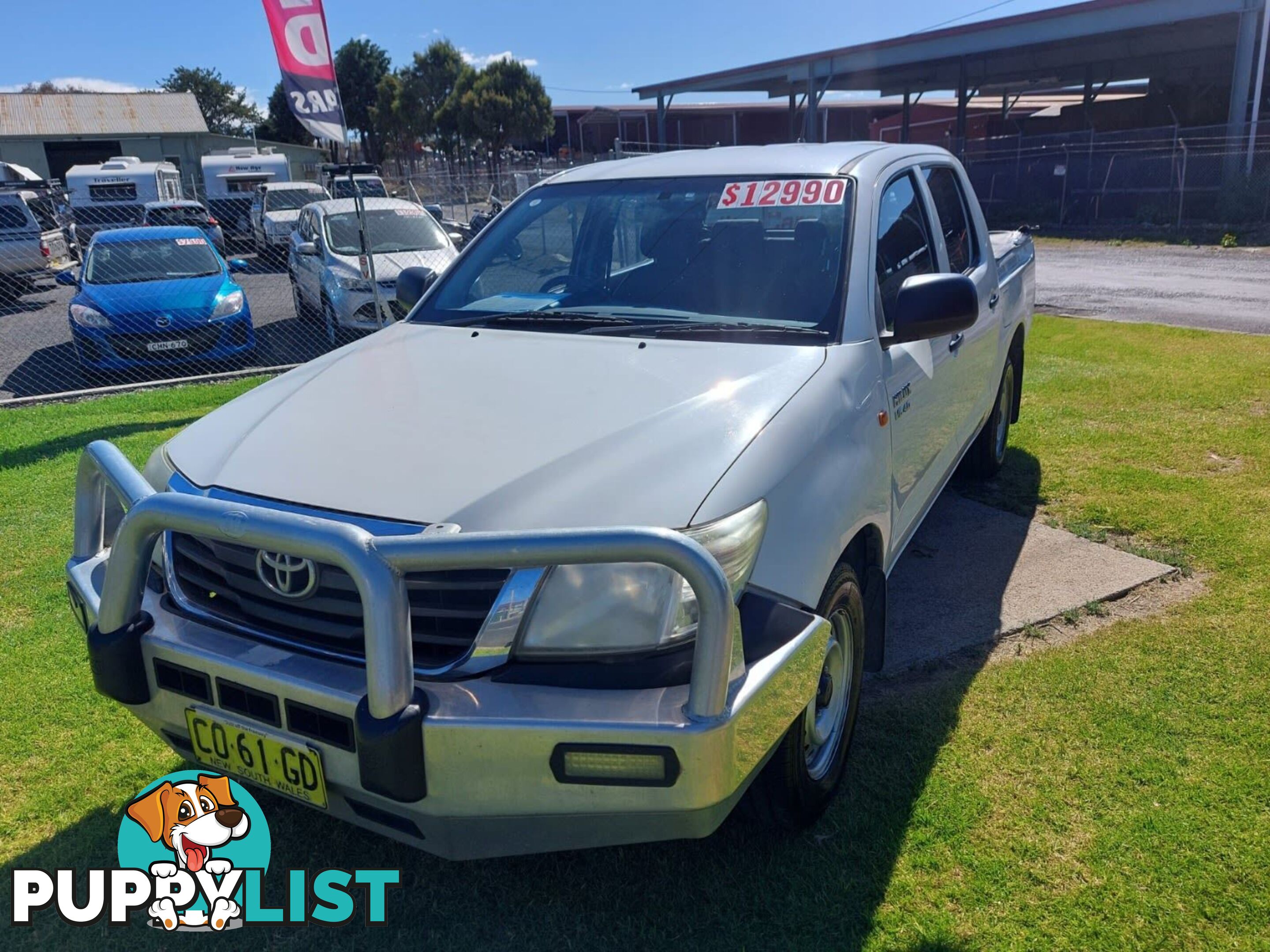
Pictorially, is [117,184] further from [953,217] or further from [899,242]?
[899,242]

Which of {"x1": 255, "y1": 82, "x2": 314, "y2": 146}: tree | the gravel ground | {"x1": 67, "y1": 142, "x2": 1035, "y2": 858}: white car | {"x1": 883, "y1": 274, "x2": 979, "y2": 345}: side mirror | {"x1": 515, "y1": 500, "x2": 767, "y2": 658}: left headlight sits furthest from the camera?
{"x1": 255, "y1": 82, "x2": 314, "y2": 146}: tree

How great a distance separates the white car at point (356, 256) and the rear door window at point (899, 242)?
258 inches

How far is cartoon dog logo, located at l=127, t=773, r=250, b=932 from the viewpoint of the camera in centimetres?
256

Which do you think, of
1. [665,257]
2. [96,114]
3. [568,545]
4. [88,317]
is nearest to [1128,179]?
[88,317]

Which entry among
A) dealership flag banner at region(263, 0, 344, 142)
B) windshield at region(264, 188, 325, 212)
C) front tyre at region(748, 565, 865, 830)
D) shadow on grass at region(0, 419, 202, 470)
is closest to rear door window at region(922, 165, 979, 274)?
front tyre at region(748, 565, 865, 830)

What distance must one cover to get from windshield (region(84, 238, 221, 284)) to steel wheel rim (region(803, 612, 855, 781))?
9.92 m

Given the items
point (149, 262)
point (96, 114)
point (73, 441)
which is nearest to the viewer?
point (73, 441)

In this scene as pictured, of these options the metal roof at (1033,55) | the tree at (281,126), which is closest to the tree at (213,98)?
the tree at (281,126)

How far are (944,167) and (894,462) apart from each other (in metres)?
2.21

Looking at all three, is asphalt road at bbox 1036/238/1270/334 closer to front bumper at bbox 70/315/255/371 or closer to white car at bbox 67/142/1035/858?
white car at bbox 67/142/1035/858

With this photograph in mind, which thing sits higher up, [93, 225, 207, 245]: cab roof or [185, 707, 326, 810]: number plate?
[93, 225, 207, 245]: cab roof

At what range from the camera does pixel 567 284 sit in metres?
3.79

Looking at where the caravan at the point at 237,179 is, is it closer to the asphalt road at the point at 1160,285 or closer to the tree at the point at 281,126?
the asphalt road at the point at 1160,285

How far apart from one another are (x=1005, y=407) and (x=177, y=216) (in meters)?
16.9
